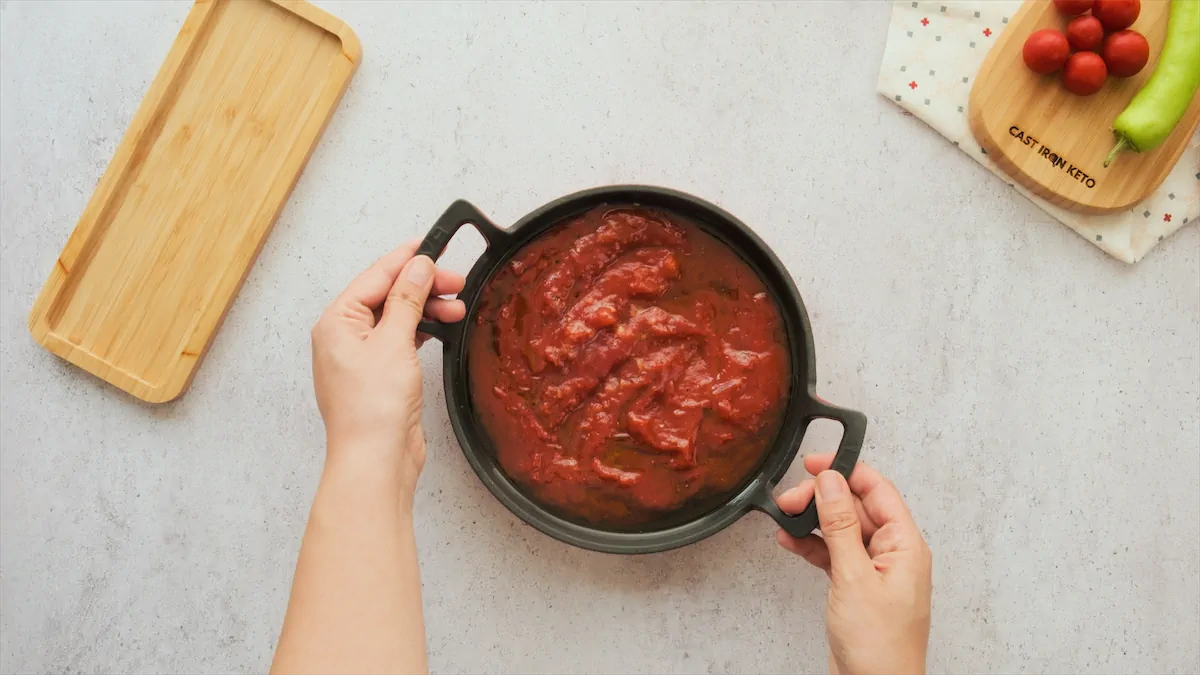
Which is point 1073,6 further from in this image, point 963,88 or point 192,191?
point 192,191

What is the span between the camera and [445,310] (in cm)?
164

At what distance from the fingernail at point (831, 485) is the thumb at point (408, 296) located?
78cm

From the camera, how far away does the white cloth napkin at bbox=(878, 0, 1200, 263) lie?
193cm

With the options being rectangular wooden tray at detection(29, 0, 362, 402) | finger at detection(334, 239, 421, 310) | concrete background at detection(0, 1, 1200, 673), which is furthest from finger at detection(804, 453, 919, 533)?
rectangular wooden tray at detection(29, 0, 362, 402)

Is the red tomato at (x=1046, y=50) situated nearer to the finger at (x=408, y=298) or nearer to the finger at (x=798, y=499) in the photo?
the finger at (x=798, y=499)

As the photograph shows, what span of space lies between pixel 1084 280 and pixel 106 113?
7.38 ft

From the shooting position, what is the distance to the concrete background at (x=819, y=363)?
1906 millimetres

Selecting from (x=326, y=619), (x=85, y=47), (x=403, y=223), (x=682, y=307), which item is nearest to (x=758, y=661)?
(x=682, y=307)

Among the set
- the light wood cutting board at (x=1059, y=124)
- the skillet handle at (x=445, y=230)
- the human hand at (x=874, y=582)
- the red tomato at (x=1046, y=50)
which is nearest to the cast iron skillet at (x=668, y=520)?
the skillet handle at (x=445, y=230)

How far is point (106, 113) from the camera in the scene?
6.45 feet

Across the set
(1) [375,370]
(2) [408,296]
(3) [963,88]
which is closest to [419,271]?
(2) [408,296]

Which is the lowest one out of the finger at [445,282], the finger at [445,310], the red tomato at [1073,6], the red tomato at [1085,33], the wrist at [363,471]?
the wrist at [363,471]

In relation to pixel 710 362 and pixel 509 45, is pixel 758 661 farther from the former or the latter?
pixel 509 45

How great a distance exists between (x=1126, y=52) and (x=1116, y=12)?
0.09m
